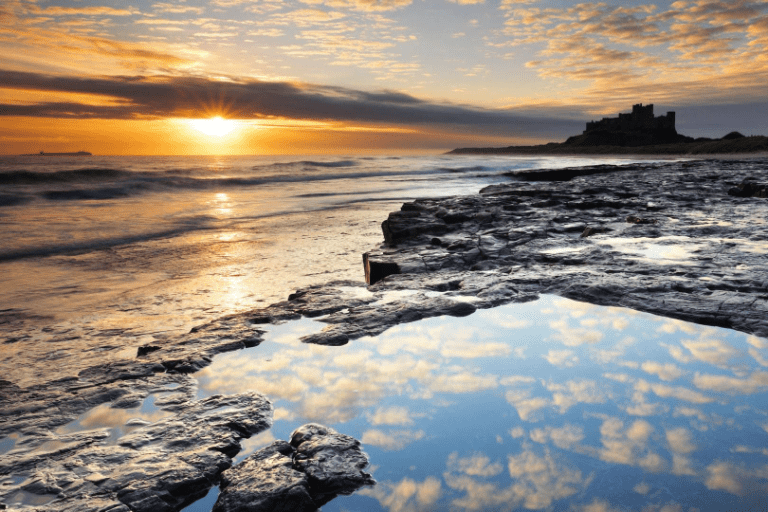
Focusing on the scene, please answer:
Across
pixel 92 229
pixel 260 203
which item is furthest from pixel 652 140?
pixel 92 229

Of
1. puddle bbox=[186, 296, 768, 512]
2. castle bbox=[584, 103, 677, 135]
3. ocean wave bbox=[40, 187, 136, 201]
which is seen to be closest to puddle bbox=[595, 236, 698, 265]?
puddle bbox=[186, 296, 768, 512]

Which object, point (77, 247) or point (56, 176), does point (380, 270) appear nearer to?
point (77, 247)

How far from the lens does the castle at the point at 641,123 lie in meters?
95.2

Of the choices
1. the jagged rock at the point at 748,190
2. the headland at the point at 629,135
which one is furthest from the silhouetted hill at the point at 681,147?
the jagged rock at the point at 748,190

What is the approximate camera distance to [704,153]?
52.7 m

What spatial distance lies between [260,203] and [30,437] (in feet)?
46.2

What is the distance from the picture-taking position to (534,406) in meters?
2.21

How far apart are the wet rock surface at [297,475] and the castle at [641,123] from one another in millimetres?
110689

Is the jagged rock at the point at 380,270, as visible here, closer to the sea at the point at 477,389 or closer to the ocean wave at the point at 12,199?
the sea at the point at 477,389

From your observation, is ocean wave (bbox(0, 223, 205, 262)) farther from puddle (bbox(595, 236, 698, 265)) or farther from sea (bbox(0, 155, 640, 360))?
puddle (bbox(595, 236, 698, 265))

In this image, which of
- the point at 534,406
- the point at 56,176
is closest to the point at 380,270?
the point at 534,406

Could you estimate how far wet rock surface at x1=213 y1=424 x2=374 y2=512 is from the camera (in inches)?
66.0

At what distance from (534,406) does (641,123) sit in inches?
4515

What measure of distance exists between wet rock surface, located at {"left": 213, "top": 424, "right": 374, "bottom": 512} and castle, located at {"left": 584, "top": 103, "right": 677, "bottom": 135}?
111 m
